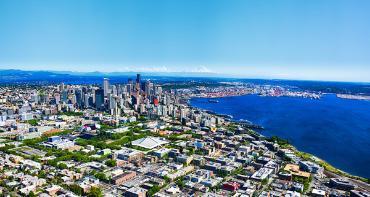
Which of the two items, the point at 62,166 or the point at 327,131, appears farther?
the point at 327,131

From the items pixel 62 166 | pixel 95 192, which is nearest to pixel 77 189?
pixel 95 192

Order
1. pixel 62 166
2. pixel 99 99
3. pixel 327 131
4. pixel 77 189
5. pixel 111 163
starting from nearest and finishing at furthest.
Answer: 1. pixel 77 189
2. pixel 62 166
3. pixel 111 163
4. pixel 327 131
5. pixel 99 99

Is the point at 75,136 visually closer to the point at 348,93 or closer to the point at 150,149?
the point at 150,149

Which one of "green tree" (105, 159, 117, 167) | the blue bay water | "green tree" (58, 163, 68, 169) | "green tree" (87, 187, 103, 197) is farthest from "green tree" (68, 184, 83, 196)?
the blue bay water

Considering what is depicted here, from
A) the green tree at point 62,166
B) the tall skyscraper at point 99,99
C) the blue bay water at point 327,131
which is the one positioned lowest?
the blue bay water at point 327,131

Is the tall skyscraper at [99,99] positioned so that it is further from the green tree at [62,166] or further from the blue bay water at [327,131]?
the green tree at [62,166]

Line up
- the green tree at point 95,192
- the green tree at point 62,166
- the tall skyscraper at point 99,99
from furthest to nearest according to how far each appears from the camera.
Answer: the tall skyscraper at point 99,99, the green tree at point 62,166, the green tree at point 95,192

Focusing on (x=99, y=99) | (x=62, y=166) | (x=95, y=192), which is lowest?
(x=62, y=166)

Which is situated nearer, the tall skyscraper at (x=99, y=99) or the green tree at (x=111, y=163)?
the green tree at (x=111, y=163)

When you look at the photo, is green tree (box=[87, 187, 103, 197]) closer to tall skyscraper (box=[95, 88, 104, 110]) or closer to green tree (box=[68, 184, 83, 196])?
green tree (box=[68, 184, 83, 196])

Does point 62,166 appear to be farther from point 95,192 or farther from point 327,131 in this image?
point 327,131

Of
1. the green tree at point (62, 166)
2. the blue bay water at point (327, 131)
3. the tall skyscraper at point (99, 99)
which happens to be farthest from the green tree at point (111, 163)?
the tall skyscraper at point (99, 99)

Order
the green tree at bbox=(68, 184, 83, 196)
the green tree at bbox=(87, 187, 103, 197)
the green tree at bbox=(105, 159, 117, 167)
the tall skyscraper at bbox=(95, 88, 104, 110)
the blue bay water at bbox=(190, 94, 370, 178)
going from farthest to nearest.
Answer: the tall skyscraper at bbox=(95, 88, 104, 110) < the blue bay water at bbox=(190, 94, 370, 178) < the green tree at bbox=(105, 159, 117, 167) < the green tree at bbox=(68, 184, 83, 196) < the green tree at bbox=(87, 187, 103, 197)

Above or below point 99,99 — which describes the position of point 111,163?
below
